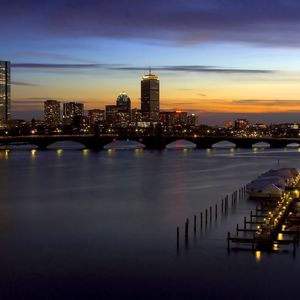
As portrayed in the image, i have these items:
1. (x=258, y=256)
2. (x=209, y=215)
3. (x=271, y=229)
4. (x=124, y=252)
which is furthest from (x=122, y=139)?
(x=258, y=256)

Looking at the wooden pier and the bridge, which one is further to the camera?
the bridge

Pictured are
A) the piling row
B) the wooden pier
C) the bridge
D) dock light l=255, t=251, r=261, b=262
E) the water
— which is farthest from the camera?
the bridge

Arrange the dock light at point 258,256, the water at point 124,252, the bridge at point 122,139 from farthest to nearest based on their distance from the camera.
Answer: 1. the bridge at point 122,139
2. the dock light at point 258,256
3. the water at point 124,252

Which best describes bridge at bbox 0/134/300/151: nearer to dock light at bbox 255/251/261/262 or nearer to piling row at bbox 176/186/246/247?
piling row at bbox 176/186/246/247

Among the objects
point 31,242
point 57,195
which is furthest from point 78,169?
point 31,242

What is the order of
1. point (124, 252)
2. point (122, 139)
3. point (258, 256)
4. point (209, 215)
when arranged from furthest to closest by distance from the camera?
point (122, 139) < point (209, 215) < point (124, 252) < point (258, 256)

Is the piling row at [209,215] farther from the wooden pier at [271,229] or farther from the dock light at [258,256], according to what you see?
the dock light at [258,256]

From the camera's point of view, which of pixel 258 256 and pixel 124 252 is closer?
pixel 258 256

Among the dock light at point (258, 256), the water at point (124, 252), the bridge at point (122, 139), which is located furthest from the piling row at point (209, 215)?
the bridge at point (122, 139)

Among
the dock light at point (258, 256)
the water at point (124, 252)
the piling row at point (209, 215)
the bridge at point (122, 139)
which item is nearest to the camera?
the water at point (124, 252)

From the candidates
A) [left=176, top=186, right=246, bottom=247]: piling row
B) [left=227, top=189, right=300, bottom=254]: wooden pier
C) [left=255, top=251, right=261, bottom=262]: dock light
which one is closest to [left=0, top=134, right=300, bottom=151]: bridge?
[left=176, top=186, right=246, bottom=247]: piling row

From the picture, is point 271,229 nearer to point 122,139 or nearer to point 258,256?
point 258,256

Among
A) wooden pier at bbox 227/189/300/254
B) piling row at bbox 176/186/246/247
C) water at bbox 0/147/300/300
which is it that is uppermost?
wooden pier at bbox 227/189/300/254

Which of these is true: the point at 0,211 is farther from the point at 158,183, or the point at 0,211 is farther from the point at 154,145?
the point at 154,145
